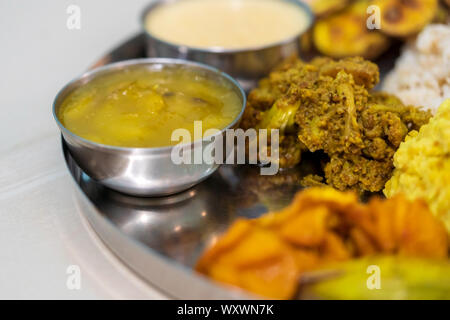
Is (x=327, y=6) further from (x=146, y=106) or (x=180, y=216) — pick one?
(x=180, y=216)

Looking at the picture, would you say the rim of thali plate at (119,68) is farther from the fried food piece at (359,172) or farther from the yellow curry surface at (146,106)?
the fried food piece at (359,172)

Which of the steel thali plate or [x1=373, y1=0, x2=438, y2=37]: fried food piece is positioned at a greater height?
[x1=373, y1=0, x2=438, y2=37]: fried food piece

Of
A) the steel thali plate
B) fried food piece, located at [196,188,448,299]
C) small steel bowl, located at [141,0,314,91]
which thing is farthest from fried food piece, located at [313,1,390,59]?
fried food piece, located at [196,188,448,299]

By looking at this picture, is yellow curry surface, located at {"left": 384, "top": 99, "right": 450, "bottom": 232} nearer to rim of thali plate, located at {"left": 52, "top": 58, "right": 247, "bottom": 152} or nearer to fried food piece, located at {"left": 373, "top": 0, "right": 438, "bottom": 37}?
rim of thali plate, located at {"left": 52, "top": 58, "right": 247, "bottom": 152}

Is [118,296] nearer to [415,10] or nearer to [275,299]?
[275,299]

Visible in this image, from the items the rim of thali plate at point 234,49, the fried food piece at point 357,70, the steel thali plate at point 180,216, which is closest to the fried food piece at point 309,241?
the steel thali plate at point 180,216

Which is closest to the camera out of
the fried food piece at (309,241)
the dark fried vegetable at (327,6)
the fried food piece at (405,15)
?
the fried food piece at (309,241)
